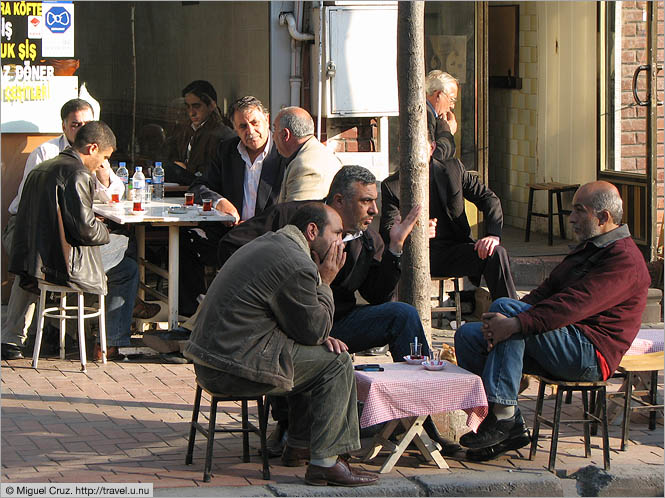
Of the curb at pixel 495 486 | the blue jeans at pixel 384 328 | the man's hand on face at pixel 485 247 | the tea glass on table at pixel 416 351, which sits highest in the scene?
the man's hand on face at pixel 485 247

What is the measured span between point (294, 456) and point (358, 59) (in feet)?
15.6

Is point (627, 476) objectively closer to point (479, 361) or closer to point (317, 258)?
point (479, 361)

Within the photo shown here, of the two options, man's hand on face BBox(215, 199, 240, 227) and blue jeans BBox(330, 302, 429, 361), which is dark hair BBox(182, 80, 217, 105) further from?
blue jeans BBox(330, 302, 429, 361)

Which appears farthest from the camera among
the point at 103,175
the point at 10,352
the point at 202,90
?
the point at 202,90

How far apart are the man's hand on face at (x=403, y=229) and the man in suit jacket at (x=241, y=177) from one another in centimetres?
228

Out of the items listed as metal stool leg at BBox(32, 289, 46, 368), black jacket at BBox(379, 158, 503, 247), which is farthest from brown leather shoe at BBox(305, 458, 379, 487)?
black jacket at BBox(379, 158, 503, 247)

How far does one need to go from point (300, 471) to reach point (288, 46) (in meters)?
5.21

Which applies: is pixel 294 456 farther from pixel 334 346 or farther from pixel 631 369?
pixel 631 369

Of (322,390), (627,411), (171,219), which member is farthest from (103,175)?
(627,411)

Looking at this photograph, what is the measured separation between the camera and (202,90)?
33.5 feet

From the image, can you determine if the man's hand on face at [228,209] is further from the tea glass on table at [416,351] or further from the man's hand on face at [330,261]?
the man's hand on face at [330,261]

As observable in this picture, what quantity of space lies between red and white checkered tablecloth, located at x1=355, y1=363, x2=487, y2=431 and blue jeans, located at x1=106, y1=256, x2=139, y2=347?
9.97ft

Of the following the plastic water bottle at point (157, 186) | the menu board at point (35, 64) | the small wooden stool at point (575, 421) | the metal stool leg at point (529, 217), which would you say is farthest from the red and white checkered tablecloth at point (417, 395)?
the metal stool leg at point (529, 217)

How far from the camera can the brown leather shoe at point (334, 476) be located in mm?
5402
